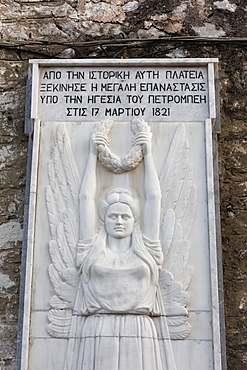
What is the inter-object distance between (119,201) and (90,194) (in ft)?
0.80

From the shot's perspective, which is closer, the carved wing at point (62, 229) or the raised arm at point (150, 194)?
the carved wing at point (62, 229)

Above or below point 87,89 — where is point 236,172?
below

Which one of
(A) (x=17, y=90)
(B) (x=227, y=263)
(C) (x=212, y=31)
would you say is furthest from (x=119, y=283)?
(C) (x=212, y=31)

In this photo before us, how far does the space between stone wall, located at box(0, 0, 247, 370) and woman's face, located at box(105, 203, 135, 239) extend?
2.88ft

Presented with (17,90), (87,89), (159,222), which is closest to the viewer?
(159,222)

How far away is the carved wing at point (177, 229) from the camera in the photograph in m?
5.16

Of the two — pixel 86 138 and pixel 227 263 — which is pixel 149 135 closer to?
pixel 86 138

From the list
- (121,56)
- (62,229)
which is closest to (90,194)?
(62,229)

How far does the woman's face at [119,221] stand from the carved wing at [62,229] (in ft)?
0.88

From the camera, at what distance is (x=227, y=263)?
5.64 m

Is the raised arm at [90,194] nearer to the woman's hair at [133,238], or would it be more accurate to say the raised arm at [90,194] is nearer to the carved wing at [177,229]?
the woman's hair at [133,238]

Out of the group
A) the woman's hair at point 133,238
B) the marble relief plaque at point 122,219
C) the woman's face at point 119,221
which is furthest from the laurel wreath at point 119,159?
the woman's face at point 119,221

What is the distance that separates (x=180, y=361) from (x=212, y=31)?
10.2 ft

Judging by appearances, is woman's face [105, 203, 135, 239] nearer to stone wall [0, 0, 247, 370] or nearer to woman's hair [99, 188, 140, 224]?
woman's hair [99, 188, 140, 224]
